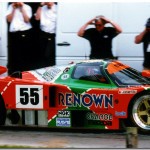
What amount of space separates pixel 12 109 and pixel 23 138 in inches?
21.7

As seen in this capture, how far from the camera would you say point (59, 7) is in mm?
9805

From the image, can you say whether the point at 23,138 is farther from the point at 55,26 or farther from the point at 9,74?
the point at 55,26

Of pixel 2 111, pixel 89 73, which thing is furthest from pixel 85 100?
pixel 2 111

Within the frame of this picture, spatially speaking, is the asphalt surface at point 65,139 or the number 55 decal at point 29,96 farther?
the number 55 decal at point 29,96

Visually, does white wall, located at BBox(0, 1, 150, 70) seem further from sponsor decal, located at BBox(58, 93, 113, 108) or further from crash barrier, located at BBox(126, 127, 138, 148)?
crash barrier, located at BBox(126, 127, 138, 148)

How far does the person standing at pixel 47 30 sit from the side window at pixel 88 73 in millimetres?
485

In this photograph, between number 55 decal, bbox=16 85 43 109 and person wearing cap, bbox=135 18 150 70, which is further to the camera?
person wearing cap, bbox=135 18 150 70

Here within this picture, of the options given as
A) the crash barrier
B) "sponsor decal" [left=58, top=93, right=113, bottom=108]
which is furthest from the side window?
the crash barrier

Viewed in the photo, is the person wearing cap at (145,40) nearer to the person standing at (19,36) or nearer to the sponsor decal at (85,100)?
the sponsor decal at (85,100)

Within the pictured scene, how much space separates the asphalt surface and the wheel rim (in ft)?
0.68

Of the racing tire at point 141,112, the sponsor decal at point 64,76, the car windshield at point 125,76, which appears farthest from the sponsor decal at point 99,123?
the sponsor decal at point 64,76

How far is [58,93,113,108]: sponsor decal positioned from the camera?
9.27 meters

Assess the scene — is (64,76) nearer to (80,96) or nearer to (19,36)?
(80,96)

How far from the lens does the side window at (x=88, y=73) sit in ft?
31.1
